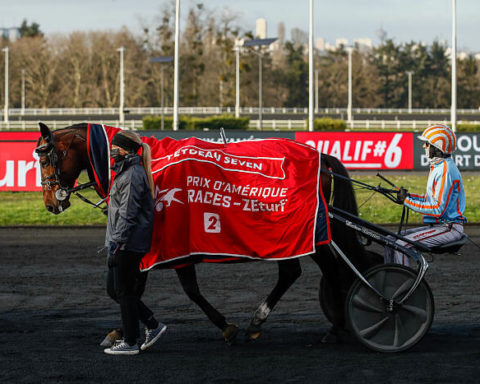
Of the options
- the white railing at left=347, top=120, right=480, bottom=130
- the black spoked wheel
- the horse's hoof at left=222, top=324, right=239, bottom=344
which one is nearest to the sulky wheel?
the black spoked wheel

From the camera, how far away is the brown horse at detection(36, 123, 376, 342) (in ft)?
21.4

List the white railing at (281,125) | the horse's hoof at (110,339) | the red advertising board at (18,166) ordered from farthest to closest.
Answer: the white railing at (281,125)
the red advertising board at (18,166)
the horse's hoof at (110,339)

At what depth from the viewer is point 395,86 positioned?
112 metres

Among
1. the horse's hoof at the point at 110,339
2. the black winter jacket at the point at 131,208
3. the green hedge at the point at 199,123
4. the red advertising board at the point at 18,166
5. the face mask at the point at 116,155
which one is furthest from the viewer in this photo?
the green hedge at the point at 199,123

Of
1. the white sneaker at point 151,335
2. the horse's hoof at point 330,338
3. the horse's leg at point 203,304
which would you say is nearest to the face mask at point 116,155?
the horse's leg at point 203,304

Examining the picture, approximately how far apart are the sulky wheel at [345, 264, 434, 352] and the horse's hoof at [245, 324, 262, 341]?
75 centimetres

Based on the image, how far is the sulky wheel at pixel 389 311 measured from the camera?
6215 millimetres

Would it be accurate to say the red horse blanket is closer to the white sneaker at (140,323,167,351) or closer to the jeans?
the jeans

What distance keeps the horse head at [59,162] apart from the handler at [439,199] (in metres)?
2.57

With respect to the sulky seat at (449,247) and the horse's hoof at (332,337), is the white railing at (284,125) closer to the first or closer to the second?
the horse's hoof at (332,337)

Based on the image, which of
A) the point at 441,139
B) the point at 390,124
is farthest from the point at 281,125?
the point at 441,139

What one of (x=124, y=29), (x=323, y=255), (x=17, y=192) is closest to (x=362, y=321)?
(x=323, y=255)

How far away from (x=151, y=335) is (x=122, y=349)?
0.29m

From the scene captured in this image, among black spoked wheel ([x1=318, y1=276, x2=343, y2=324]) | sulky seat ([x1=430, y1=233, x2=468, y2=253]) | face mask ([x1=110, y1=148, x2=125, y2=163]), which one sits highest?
face mask ([x1=110, y1=148, x2=125, y2=163])
